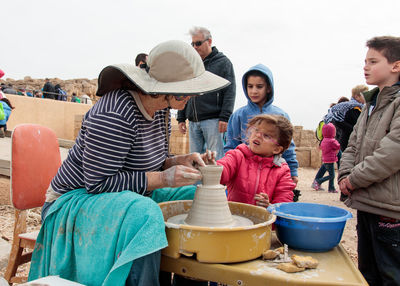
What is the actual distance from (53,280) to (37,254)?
1.21ft

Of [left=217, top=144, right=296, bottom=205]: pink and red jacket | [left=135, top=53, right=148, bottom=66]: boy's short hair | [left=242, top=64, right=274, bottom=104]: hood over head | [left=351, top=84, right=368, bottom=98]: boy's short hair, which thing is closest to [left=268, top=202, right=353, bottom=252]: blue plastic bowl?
[left=217, top=144, right=296, bottom=205]: pink and red jacket

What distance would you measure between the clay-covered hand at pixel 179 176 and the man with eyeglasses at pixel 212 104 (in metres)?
2.47

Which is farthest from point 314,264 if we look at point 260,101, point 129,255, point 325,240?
point 260,101

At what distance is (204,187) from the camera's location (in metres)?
1.92

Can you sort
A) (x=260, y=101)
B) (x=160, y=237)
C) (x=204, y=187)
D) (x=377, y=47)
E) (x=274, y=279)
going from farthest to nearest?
(x=260, y=101), (x=377, y=47), (x=204, y=187), (x=160, y=237), (x=274, y=279)

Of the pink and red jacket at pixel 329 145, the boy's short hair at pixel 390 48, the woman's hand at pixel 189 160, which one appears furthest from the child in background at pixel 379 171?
the pink and red jacket at pixel 329 145

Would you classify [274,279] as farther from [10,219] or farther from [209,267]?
[10,219]

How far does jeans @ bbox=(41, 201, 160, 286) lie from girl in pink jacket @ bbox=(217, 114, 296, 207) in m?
1.09

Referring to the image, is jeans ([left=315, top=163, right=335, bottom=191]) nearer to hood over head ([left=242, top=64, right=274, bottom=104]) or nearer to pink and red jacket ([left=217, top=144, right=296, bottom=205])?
hood over head ([left=242, top=64, right=274, bottom=104])

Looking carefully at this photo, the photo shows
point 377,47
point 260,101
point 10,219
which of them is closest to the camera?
point 377,47

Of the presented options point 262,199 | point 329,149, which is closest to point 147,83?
point 262,199

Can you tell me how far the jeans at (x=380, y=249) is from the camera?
2.26 meters

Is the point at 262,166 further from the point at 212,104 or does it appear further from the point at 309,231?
the point at 212,104

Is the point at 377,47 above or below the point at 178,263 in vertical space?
above
